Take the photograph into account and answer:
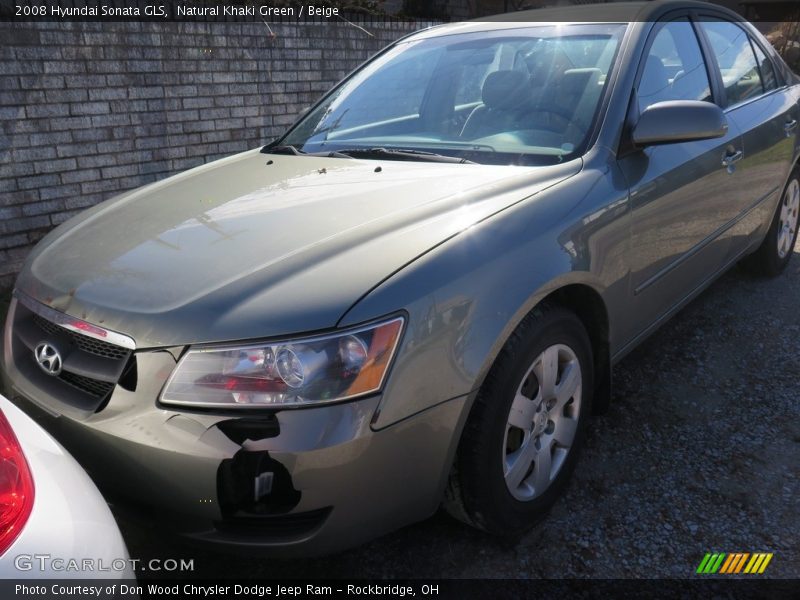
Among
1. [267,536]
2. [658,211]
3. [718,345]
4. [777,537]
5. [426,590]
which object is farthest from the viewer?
[718,345]

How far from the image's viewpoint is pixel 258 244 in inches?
80.4

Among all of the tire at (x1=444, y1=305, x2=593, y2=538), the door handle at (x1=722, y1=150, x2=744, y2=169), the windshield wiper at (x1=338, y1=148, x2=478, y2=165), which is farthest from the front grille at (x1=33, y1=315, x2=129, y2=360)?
the door handle at (x1=722, y1=150, x2=744, y2=169)

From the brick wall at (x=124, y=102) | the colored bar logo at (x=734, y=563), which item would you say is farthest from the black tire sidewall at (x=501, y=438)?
the brick wall at (x=124, y=102)

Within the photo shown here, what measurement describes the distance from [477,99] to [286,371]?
180cm

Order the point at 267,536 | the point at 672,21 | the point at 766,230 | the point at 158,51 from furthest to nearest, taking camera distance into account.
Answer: the point at 158,51
the point at 766,230
the point at 672,21
the point at 267,536

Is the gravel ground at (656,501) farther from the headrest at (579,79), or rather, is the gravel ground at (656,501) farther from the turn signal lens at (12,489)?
the headrest at (579,79)

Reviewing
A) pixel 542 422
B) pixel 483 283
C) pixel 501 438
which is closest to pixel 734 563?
pixel 542 422

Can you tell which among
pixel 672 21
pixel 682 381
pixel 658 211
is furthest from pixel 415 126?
pixel 682 381

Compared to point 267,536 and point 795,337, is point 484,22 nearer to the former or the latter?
point 795,337

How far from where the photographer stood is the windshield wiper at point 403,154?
261 centimetres

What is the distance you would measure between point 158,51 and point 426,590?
449 cm

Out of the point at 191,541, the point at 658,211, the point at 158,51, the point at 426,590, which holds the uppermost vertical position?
the point at 158,51

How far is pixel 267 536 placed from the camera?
1.77 metres

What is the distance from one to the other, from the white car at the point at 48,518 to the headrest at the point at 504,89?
212 centimetres
